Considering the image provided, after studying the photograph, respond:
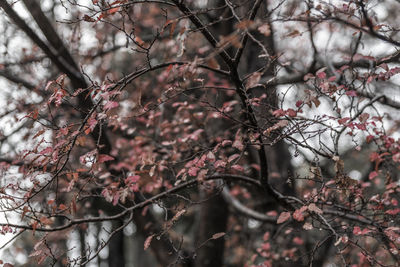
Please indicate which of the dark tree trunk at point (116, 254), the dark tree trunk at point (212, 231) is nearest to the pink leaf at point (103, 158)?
the dark tree trunk at point (212, 231)

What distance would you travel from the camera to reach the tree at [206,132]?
2756 mm

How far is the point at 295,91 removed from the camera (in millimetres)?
5375

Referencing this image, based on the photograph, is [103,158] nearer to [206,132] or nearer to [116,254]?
[206,132]

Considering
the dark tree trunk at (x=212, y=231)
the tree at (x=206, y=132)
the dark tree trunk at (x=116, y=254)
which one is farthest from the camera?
the dark tree trunk at (x=116, y=254)

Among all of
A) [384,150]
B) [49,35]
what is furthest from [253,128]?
[49,35]

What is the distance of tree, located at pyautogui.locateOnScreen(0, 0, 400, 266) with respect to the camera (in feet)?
9.04

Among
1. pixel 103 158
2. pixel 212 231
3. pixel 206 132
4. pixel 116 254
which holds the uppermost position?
pixel 206 132

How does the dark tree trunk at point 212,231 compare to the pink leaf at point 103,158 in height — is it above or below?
below

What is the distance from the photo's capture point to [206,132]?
218 inches

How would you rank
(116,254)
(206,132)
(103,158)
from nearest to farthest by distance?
(103,158), (206,132), (116,254)

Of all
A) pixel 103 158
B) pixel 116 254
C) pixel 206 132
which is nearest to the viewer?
pixel 103 158

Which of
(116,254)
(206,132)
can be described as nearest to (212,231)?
(206,132)

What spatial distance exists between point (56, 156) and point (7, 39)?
369cm

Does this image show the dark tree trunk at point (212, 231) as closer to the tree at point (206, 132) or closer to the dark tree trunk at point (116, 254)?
the tree at point (206, 132)
